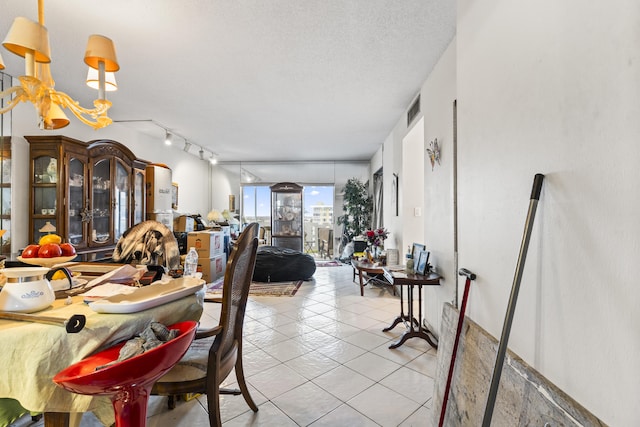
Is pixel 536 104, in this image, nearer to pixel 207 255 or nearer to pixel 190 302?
pixel 190 302

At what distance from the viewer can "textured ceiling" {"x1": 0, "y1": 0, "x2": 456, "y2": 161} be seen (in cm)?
207

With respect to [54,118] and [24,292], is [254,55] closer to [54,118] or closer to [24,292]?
[54,118]

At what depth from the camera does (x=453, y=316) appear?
5.54 feet

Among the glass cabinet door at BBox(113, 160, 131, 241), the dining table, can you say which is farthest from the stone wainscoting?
the glass cabinet door at BBox(113, 160, 131, 241)

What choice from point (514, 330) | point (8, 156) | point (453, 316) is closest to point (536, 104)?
point (514, 330)

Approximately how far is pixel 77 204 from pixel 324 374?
A: 328cm

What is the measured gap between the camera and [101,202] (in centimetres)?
387

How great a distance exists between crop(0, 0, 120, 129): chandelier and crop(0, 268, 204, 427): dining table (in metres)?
1.25

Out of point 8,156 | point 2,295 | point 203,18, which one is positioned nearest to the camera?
point 2,295

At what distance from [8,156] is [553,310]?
4471 mm

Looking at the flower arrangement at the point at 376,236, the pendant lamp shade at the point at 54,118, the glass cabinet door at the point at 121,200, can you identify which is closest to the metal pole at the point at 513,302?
the pendant lamp shade at the point at 54,118

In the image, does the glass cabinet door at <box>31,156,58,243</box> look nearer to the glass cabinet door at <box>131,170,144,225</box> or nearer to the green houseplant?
the glass cabinet door at <box>131,170,144,225</box>

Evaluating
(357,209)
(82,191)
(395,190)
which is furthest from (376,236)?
(82,191)

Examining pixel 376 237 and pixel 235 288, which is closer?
pixel 235 288
